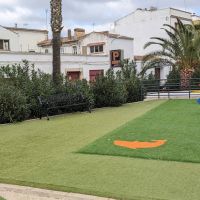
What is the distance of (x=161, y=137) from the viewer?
24.0 feet

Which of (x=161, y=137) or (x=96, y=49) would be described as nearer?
(x=161, y=137)

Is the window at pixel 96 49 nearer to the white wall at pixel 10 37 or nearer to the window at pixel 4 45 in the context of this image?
the white wall at pixel 10 37

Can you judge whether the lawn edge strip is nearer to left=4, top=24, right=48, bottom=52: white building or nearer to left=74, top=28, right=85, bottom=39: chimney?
left=74, top=28, right=85, bottom=39: chimney

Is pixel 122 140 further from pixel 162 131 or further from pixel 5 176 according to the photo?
pixel 5 176

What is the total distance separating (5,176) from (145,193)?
7.98ft

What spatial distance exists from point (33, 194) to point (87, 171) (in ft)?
3.64

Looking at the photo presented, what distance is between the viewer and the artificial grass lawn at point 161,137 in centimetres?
588

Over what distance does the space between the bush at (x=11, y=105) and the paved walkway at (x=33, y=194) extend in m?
6.05

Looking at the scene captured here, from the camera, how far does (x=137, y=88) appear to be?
16984 mm

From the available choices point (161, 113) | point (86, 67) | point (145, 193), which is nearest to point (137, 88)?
point (161, 113)

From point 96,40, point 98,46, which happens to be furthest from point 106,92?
point 96,40

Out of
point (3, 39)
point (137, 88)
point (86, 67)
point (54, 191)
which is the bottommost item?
point (54, 191)

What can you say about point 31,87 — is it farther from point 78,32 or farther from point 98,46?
point 78,32

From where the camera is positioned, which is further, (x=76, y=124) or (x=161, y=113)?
(x=161, y=113)
